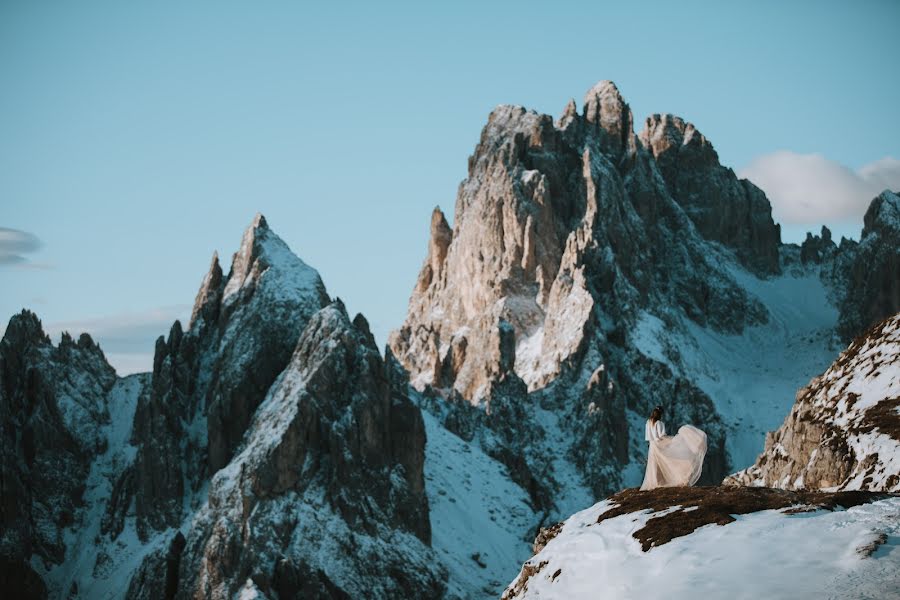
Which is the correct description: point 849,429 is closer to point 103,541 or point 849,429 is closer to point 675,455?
point 675,455

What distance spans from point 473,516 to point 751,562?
12488cm

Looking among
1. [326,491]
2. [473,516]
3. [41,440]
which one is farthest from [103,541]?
[473,516]

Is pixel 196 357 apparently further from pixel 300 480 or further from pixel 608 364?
pixel 608 364

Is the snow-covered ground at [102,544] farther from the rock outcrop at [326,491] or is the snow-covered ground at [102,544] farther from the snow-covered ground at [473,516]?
the snow-covered ground at [473,516]

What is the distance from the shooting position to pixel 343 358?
465 ft

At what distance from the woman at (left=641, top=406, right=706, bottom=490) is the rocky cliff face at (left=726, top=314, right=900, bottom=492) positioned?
5128mm

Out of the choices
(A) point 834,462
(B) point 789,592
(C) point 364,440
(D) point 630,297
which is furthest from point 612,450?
(B) point 789,592

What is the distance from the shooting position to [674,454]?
4594cm

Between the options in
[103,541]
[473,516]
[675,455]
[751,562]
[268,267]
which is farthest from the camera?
[268,267]

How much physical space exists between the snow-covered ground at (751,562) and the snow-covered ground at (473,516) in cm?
10027

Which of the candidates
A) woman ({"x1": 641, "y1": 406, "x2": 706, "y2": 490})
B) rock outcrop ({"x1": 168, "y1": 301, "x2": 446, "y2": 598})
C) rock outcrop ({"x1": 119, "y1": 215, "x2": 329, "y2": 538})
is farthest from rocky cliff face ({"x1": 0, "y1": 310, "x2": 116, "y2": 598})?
woman ({"x1": 641, "y1": 406, "x2": 706, "y2": 490})

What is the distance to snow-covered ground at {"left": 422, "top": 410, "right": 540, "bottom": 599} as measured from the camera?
473ft

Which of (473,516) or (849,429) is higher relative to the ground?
(473,516)

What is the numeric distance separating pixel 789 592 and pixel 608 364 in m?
154
